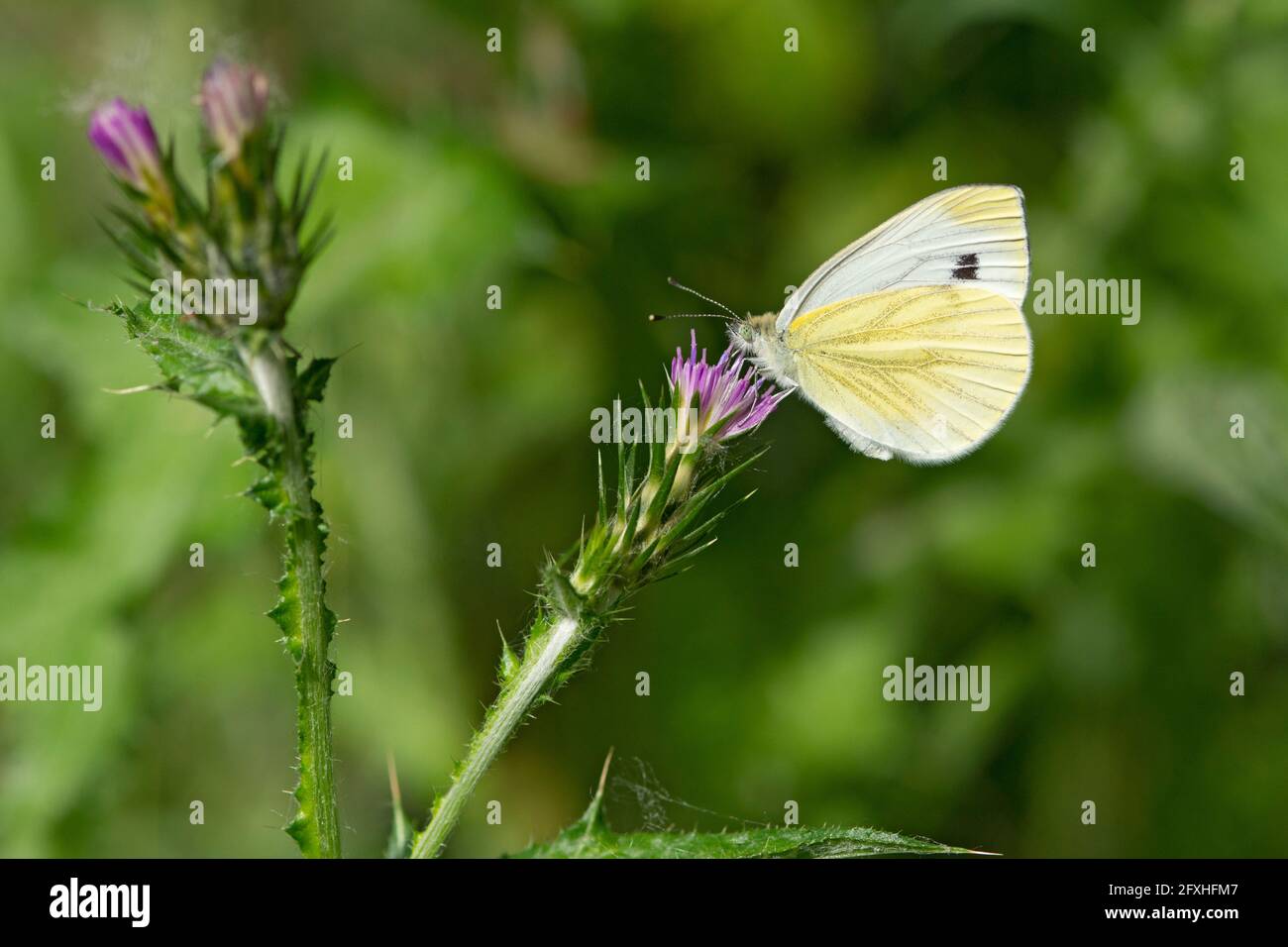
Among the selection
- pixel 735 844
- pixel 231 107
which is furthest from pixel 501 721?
pixel 231 107

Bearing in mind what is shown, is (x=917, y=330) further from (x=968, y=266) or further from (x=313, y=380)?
(x=313, y=380)

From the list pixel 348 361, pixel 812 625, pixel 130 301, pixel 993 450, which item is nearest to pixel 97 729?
pixel 130 301

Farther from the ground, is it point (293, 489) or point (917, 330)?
point (917, 330)

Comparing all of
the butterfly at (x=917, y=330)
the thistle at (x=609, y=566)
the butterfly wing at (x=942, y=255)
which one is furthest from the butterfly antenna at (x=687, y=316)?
the thistle at (x=609, y=566)

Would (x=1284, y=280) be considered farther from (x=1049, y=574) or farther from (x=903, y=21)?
(x=903, y=21)

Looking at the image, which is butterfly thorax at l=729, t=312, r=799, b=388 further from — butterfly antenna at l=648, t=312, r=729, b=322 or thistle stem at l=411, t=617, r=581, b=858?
thistle stem at l=411, t=617, r=581, b=858

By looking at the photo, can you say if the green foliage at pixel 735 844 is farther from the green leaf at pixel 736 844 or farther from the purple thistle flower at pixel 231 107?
the purple thistle flower at pixel 231 107

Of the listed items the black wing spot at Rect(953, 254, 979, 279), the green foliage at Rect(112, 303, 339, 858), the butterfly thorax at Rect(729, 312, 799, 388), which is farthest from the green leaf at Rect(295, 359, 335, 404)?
the black wing spot at Rect(953, 254, 979, 279)
